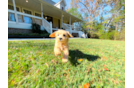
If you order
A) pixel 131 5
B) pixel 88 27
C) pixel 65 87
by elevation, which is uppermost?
pixel 88 27

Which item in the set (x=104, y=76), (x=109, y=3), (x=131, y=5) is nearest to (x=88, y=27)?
(x=109, y=3)

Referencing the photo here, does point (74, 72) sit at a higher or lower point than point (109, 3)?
lower

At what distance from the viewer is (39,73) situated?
121 centimetres

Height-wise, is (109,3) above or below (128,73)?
above

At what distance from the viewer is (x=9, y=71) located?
1185mm

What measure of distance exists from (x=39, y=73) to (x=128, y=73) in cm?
201

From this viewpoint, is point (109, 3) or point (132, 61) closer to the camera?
point (132, 61)

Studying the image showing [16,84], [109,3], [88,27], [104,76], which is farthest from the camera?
[88,27]
